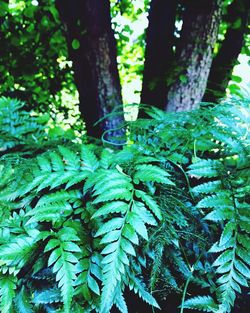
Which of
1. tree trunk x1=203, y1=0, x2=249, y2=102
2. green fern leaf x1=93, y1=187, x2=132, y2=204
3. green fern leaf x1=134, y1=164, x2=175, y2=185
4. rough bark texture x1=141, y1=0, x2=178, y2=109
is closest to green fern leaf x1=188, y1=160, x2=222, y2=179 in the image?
green fern leaf x1=134, y1=164, x2=175, y2=185

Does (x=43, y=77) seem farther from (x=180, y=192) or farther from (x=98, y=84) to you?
(x=180, y=192)

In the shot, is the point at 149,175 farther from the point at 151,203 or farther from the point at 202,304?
the point at 202,304

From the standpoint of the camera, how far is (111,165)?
46.4 inches

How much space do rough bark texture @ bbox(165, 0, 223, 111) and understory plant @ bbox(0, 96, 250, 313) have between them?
1276 millimetres

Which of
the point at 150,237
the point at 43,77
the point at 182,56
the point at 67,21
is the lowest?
the point at 43,77

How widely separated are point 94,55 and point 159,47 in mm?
583

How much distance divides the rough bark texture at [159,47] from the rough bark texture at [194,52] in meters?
0.15

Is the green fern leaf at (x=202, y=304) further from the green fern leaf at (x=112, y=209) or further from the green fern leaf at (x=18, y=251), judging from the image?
the green fern leaf at (x=18, y=251)

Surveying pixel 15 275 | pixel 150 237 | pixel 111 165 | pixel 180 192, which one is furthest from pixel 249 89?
pixel 15 275

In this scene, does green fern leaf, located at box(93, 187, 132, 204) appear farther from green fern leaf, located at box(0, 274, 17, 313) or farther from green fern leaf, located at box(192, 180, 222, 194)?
green fern leaf, located at box(0, 274, 17, 313)

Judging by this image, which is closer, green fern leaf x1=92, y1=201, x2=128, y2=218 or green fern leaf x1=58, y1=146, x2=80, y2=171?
green fern leaf x1=92, y1=201, x2=128, y2=218

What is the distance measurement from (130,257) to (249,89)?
98 cm

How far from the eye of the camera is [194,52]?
2346 millimetres

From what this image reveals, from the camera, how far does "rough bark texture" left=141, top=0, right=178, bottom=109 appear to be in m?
2.58
